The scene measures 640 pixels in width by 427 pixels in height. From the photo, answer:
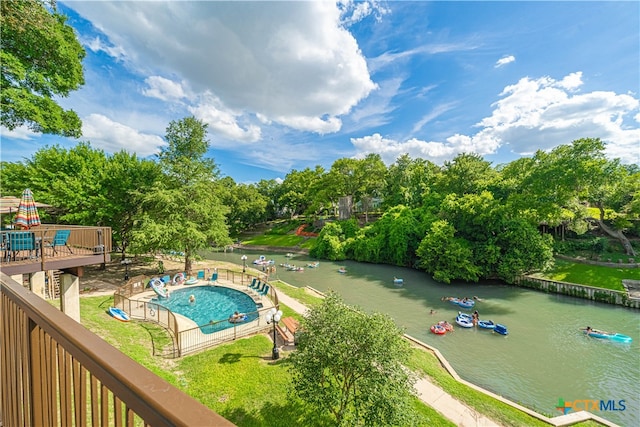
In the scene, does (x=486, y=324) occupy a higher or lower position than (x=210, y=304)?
lower

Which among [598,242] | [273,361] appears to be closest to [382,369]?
[273,361]

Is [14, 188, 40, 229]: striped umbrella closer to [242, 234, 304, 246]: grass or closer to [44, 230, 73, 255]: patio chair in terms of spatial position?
[44, 230, 73, 255]: patio chair

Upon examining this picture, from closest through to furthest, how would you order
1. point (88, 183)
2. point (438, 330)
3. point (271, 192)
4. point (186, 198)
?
point (438, 330)
point (88, 183)
point (186, 198)
point (271, 192)

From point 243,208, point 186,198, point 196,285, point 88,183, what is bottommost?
point 196,285

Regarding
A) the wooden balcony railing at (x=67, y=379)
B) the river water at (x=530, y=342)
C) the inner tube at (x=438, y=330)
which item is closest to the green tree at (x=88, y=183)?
the river water at (x=530, y=342)

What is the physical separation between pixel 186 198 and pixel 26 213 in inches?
462

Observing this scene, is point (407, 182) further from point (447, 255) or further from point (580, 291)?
point (580, 291)

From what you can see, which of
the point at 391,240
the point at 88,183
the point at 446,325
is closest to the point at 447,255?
the point at 391,240

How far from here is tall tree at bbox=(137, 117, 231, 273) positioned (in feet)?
60.6

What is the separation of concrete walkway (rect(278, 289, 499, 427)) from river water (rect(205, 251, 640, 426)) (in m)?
2.17

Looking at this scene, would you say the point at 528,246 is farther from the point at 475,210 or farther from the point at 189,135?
the point at 189,135

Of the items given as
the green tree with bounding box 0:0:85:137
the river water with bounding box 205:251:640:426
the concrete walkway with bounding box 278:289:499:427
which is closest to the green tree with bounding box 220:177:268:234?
the river water with bounding box 205:251:640:426

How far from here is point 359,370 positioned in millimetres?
6066

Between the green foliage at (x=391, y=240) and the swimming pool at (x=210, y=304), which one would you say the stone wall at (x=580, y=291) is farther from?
the swimming pool at (x=210, y=304)
